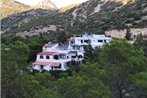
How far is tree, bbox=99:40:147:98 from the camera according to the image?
18.3 metres

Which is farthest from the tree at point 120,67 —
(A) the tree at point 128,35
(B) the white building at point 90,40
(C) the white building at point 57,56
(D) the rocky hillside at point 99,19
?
(D) the rocky hillside at point 99,19

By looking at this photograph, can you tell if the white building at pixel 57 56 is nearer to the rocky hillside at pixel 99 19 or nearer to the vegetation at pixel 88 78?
the rocky hillside at pixel 99 19

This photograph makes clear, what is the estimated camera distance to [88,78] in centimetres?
1788

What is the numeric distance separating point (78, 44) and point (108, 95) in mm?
35789

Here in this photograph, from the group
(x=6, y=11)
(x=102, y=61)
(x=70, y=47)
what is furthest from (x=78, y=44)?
(x=6, y=11)

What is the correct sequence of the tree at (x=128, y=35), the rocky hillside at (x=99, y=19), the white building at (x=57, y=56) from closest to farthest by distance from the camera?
the white building at (x=57, y=56), the tree at (x=128, y=35), the rocky hillside at (x=99, y=19)

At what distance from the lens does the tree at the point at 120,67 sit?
1831cm

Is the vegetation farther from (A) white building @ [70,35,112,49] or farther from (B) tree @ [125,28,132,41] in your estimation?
(B) tree @ [125,28,132,41]

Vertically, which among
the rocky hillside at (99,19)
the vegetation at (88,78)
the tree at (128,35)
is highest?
the rocky hillside at (99,19)

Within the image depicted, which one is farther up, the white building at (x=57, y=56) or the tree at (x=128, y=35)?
the tree at (x=128, y=35)

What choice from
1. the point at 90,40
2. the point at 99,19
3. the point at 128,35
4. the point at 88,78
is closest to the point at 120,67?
the point at 88,78

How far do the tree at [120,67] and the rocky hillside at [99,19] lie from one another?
4220 centimetres

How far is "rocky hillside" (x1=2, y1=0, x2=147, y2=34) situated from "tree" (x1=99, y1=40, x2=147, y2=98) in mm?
42200

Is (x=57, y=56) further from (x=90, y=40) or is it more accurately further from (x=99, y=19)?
(x=99, y=19)
